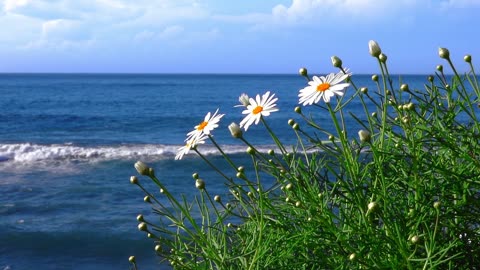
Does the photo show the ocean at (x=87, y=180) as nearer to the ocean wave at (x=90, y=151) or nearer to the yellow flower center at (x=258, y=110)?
the ocean wave at (x=90, y=151)

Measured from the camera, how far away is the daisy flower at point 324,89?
125 cm

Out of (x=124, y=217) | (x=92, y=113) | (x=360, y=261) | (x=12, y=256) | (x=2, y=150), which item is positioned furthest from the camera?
(x=92, y=113)

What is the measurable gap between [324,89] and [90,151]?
47.2ft

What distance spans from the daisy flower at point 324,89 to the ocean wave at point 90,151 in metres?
12.3

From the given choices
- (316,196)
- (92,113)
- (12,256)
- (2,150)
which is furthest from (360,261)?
(92,113)

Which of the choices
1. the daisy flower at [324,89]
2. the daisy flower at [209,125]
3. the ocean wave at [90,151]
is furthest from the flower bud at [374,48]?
the ocean wave at [90,151]

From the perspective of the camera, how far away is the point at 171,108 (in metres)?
30.7

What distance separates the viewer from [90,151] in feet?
49.9

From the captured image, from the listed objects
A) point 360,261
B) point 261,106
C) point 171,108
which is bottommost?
point 171,108

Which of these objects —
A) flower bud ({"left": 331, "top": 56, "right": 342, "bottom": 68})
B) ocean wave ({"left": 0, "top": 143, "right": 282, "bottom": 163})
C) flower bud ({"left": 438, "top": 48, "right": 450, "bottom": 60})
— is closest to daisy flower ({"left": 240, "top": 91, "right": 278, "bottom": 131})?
flower bud ({"left": 331, "top": 56, "right": 342, "bottom": 68})

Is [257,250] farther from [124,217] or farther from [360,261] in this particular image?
[124,217]

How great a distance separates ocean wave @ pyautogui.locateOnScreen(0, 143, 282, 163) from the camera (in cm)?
1430

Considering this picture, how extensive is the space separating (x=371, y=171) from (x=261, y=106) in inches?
11.2

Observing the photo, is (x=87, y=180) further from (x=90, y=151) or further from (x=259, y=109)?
(x=259, y=109)
